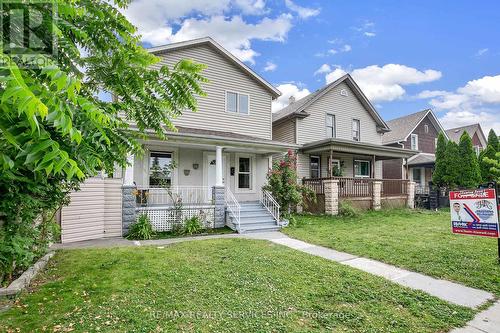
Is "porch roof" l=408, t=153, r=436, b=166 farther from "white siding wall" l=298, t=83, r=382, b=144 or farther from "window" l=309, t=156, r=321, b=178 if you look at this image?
"window" l=309, t=156, r=321, b=178

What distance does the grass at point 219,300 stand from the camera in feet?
10.2

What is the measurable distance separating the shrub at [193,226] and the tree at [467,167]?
17932 mm

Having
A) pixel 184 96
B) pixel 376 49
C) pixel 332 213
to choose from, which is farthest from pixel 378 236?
pixel 376 49

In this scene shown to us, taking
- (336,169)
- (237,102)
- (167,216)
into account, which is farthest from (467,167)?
(167,216)

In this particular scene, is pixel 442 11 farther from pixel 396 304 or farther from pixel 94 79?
pixel 94 79

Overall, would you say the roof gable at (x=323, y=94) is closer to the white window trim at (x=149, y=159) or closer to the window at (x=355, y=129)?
the window at (x=355, y=129)

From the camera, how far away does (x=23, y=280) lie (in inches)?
161

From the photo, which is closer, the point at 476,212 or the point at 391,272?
the point at 391,272

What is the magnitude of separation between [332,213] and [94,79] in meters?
11.8

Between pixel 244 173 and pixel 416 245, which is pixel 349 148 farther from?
pixel 416 245

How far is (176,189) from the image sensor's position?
11.1 metres

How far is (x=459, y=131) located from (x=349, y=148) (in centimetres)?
2242

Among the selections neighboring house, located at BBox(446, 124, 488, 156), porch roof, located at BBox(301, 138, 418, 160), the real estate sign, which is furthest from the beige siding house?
neighboring house, located at BBox(446, 124, 488, 156)

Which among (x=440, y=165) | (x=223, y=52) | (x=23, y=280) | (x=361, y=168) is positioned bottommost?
(x=23, y=280)
